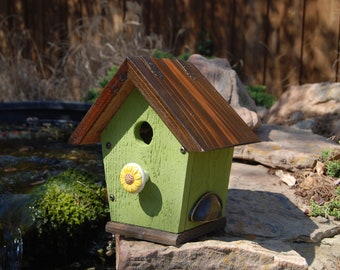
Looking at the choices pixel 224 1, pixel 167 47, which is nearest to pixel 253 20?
pixel 224 1

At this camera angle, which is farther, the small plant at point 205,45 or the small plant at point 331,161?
the small plant at point 205,45

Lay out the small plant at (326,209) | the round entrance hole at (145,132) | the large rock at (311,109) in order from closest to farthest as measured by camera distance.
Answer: the round entrance hole at (145,132) < the small plant at (326,209) < the large rock at (311,109)

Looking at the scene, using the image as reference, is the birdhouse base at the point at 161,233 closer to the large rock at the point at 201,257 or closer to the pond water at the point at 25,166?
the large rock at the point at 201,257

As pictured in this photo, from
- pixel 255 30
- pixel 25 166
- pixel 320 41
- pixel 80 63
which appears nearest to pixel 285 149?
pixel 25 166

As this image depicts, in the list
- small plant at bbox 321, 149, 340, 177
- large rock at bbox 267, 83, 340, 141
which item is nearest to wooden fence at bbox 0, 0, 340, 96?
large rock at bbox 267, 83, 340, 141

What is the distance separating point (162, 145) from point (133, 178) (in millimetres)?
204

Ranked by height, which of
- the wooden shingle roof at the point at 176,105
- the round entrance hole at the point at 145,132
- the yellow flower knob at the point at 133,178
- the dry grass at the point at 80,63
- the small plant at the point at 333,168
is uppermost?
the wooden shingle roof at the point at 176,105

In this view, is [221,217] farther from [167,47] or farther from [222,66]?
[167,47]

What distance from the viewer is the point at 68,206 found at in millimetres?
3125

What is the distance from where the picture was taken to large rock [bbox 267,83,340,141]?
17.7ft

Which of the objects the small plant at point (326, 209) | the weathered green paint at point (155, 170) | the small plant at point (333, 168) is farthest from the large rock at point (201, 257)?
the small plant at point (333, 168)

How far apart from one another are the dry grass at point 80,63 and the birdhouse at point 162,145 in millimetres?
4575

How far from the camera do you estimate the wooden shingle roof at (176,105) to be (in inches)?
95.6

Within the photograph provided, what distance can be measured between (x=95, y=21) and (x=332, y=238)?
224 inches
